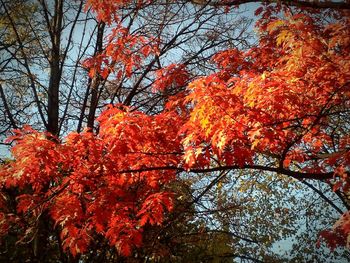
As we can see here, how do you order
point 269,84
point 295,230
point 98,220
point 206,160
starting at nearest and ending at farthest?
1. point 269,84
2. point 206,160
3. point 98,220
4. point 295,230

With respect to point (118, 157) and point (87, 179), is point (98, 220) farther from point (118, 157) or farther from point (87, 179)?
point (118, 157)

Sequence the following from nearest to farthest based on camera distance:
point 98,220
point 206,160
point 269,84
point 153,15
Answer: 1. point 269,84
2. point 206,160
3. point 98,220
4. point 153,15

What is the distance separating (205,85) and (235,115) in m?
0.51

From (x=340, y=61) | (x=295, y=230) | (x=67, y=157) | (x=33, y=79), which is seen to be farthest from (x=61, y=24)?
(x=295, y=230)

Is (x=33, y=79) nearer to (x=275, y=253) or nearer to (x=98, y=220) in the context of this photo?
(x=98, y=220)

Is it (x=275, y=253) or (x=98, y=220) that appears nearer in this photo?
(x=98, y=220)

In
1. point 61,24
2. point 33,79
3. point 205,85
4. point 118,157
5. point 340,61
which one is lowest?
point 118,157

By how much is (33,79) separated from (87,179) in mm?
3240

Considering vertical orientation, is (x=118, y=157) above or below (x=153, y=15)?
below

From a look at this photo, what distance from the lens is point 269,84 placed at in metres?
3.67

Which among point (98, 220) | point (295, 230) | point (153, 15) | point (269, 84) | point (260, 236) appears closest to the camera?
point (269, 84)

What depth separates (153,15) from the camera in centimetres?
734

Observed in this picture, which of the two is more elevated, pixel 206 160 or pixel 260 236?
pixel 260 236

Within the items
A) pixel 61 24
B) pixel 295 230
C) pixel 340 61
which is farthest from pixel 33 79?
pixel 295 230
